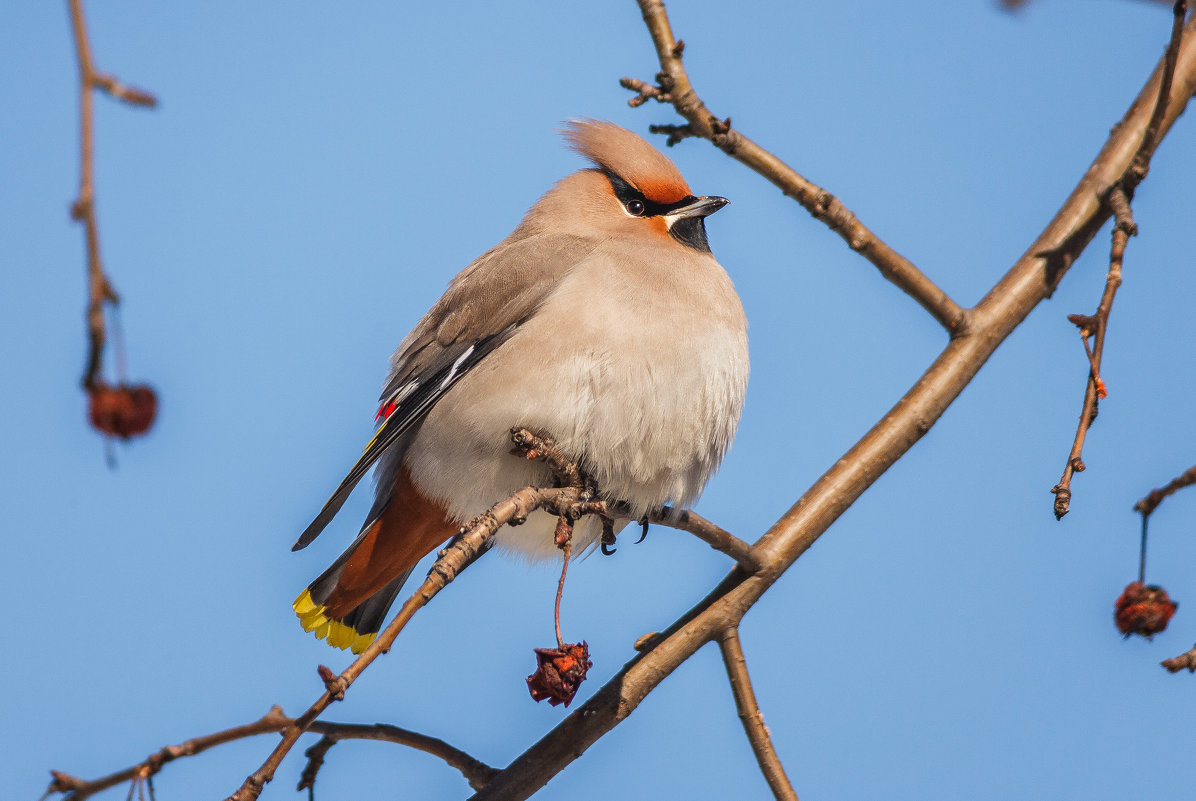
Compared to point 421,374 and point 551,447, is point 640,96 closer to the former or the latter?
point 551,447

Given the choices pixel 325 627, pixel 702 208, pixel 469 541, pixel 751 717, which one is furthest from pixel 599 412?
pixel 325 627

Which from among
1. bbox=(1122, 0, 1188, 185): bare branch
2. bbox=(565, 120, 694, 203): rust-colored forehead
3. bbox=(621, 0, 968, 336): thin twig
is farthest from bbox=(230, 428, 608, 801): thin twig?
bbox=(1122, 0, 1188, 185): bare branch

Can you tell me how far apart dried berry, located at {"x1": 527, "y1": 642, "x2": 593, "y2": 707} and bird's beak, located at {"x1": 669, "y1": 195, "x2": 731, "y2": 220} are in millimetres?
2300

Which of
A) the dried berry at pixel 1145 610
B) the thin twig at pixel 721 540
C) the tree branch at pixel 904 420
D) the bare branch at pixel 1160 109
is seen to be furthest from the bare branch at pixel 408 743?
the bare branch at pixel 1160 109

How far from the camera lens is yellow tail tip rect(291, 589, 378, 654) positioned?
4.62m

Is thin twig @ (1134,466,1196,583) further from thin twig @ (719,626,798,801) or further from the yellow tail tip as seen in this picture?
the yellow tail tip

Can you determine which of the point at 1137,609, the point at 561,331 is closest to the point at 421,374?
the point at 561,331

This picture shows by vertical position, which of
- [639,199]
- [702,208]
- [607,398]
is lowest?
[607,398]

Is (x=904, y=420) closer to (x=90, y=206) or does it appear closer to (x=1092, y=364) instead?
(x=1092, y=364)

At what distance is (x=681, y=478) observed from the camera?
165 inches

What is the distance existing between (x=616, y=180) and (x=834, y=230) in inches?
65.7

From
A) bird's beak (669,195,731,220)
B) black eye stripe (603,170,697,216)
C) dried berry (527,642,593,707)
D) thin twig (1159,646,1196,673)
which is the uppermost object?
black eye stripe (603,170,697,216)

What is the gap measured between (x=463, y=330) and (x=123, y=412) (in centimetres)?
269

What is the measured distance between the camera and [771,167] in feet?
11.5
